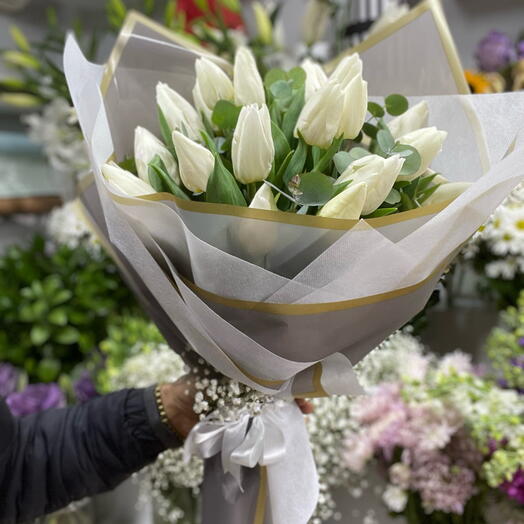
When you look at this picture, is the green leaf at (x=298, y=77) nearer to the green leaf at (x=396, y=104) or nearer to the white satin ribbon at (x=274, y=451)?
the green leaf at (x=396, y=104)

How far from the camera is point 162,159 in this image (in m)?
0.46

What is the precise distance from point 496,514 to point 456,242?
54 centimetres

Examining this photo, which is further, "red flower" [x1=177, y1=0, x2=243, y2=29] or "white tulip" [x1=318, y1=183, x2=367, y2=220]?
"red flower" [x1=177, y1=0, x2=243, y2=29]

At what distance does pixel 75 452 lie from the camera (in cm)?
58

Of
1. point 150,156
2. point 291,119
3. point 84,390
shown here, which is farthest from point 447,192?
point 84,390

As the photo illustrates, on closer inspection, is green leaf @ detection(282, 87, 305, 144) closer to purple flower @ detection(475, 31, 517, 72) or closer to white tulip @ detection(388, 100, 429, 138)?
white tulip @ detection(388, 100, 429, 138)

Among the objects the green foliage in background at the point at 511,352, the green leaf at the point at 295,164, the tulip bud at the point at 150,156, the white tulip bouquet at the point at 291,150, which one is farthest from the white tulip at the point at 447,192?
the green foliage in background at the point at 511,352

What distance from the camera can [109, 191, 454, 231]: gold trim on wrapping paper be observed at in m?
0.38

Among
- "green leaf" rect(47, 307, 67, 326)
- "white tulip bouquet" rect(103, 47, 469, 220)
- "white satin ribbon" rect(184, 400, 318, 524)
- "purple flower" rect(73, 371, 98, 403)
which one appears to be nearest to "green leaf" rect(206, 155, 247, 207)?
"white tulip bouquet" rect(103, 47, 469, 220)

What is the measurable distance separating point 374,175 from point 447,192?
0.09 meters

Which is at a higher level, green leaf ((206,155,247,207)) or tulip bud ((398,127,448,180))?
tulip bud ((398,127,448,180))

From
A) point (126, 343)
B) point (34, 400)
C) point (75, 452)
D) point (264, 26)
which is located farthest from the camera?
point (264, 26)

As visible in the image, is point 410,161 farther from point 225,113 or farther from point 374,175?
point 225,113

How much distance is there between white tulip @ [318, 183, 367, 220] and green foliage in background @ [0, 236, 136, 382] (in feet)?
2.58
